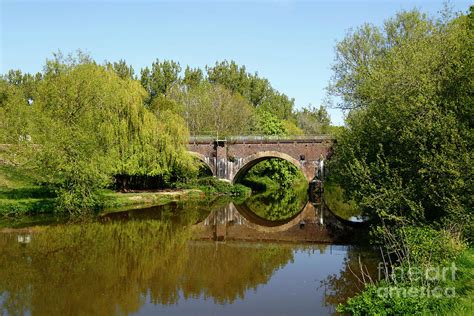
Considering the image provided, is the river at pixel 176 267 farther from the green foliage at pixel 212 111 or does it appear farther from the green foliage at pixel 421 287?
the green foliage at pixel 212 111

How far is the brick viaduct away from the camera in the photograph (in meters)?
38.8

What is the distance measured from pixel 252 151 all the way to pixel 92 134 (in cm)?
1723

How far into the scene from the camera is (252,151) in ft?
132

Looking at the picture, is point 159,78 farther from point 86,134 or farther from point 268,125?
point 86,134

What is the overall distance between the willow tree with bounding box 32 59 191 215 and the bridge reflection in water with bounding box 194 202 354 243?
6066mm

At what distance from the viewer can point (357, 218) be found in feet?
92.4

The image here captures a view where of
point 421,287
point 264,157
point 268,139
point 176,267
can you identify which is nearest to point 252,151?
point 264,157

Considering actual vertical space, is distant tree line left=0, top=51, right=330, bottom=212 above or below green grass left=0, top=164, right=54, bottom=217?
above

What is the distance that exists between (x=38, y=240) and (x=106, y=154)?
9.87 m

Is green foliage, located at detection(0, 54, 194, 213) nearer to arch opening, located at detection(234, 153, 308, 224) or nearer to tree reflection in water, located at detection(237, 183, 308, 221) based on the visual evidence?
tree reflection in water, located at detection(237, 183, 308, 221)

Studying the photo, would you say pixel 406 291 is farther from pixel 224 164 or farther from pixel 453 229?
pixel 224 164

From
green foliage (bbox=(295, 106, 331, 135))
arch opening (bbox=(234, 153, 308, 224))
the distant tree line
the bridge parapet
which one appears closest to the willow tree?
the distant tree line

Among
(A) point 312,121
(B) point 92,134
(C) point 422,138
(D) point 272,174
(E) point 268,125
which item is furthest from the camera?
(A) point 312,121

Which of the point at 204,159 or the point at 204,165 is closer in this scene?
the point at 204,159
